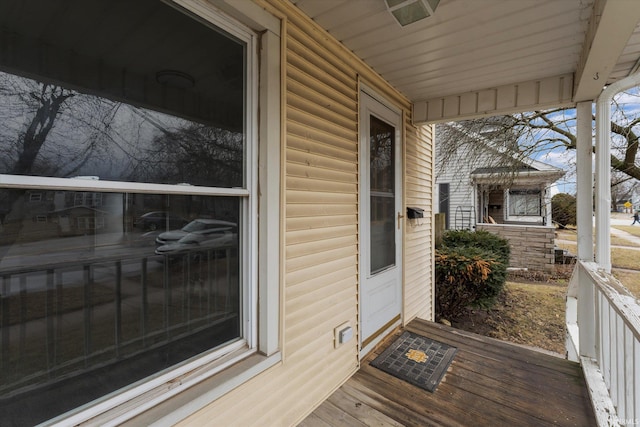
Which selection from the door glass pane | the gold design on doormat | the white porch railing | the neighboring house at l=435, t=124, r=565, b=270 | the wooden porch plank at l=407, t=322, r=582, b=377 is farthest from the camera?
the neighboring house at l=435, t=124, r=565, b=270

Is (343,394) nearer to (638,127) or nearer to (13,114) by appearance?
(13,114)

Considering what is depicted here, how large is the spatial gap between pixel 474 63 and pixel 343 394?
9.17ft

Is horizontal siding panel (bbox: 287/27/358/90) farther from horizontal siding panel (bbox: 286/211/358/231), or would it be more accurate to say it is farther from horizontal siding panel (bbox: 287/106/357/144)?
horizontal siding panel (bbox: 286/211/358/231)

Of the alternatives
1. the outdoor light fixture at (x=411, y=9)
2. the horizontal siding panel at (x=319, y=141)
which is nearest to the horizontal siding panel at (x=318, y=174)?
the horizontal siding panel at (x=319, y=141)

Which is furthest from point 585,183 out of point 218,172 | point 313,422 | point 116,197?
point 116,197

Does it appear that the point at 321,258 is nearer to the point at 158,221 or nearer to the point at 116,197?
the point at 158,221

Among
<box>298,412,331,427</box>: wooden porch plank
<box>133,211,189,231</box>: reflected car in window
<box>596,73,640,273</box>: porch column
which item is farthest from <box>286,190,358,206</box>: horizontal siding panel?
<box>596,73,640,273</box>: porch column

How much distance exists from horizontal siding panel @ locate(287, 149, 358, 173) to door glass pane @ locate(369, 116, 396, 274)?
40 centimetres

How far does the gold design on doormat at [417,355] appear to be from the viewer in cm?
256

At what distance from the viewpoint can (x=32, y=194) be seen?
92 centimetres

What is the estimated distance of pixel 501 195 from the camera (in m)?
11.5

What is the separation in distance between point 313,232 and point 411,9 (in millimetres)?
1471

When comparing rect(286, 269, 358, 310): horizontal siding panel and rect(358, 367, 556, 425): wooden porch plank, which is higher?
rect(286, 269, 358, 310): horizontal siding panel

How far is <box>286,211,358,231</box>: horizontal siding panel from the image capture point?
5.99 feet
